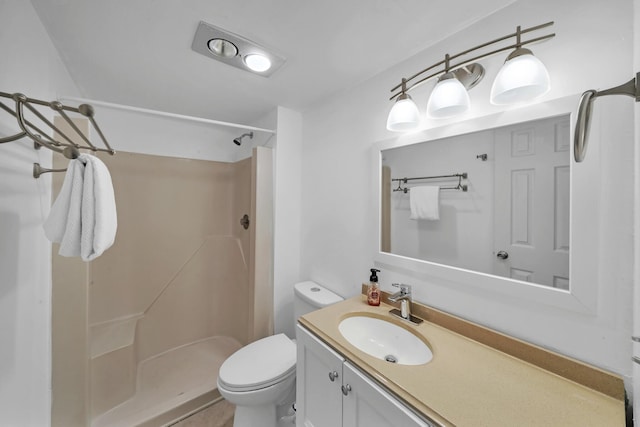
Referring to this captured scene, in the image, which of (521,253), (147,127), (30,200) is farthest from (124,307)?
(521,253)

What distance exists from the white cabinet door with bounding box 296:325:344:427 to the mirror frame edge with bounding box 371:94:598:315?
555 mm

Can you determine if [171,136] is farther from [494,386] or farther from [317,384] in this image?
[494,386]

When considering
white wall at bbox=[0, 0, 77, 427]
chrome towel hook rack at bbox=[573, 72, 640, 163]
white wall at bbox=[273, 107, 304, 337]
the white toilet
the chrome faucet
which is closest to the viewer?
chrome towel hook rack at bbox=[573, 72, 640, 163]

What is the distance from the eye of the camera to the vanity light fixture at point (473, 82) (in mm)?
725

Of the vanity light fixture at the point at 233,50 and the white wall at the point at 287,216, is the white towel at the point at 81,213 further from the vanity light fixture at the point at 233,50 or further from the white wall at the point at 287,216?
the white wall at the point at 287,216

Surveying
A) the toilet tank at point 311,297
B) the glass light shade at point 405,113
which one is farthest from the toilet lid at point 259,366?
the glass light shade at point 405,113

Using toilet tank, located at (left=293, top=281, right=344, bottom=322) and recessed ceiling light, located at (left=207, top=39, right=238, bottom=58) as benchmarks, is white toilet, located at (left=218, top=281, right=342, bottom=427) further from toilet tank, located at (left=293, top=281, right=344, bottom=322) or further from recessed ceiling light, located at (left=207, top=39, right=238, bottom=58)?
recessed ceiling light, located at (left=207, top=39, right=238, bottom=58)

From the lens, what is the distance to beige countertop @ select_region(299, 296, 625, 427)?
1.85 ft

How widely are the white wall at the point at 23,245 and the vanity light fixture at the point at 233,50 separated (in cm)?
57

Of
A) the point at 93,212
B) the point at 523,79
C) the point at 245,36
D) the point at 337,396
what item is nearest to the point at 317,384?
the point at 337,396

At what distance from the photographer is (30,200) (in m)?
0.89

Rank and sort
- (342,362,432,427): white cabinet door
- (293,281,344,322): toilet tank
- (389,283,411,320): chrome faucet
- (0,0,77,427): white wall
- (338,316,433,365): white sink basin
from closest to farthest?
(342,362,432,427): white cabinet door, (0,0,77,427): white wall, (338,316,433,365): white sink basin, (389,283,411,320): chrome faucet, (293,281,344,322): toilet tank

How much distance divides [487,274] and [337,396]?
0.73 metres

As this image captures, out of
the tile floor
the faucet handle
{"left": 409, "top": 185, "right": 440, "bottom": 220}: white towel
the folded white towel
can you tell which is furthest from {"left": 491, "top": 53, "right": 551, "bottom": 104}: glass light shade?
the tile floor
